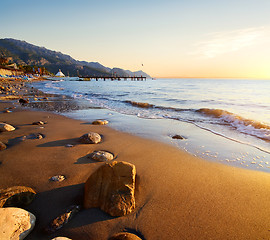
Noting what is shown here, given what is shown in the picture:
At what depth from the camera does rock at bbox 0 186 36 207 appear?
2092mm

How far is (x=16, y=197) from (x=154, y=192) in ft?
6.74

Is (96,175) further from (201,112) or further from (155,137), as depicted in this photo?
(201,112)

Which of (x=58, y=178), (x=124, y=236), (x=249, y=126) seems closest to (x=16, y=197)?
(x=58, y=178)

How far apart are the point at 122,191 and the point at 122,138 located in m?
2.99

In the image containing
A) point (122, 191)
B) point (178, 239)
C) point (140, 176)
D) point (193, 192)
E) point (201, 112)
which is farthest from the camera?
point (201, 112)

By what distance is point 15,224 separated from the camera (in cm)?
175

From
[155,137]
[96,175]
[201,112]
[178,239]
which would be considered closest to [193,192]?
[178,239]

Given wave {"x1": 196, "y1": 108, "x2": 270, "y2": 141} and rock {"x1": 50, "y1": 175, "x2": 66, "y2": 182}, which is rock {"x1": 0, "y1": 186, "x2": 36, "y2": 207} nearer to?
rock {"x1": 50, "y1": 175, "x2": 66, "y2": 182}

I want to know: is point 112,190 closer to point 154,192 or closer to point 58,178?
point 154,192

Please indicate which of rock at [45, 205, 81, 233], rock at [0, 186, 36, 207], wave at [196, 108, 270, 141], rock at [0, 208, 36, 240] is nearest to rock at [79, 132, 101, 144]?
rock at [0, 186, 36, 207]

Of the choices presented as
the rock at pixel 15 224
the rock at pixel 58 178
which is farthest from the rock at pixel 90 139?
the rock at pixel 15 224

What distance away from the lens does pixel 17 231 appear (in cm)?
173

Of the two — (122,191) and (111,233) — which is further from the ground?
(122,191)

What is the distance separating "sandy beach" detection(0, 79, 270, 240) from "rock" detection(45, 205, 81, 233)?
6 centimetres
